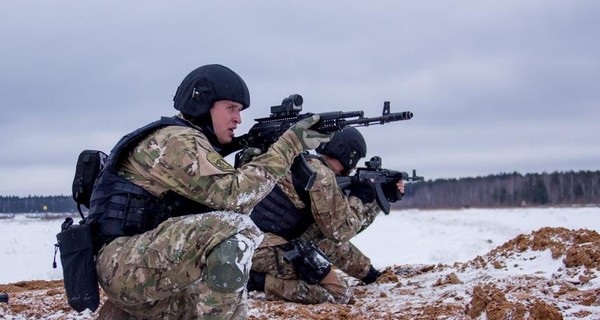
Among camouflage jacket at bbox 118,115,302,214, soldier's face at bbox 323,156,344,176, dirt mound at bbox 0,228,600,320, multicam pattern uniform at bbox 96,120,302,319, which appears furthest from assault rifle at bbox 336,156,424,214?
multicam pattern uniform at bbox 96,120,302,319

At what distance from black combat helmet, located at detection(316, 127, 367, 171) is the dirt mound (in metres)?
1.32

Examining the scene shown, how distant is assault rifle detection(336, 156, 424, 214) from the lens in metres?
6.60

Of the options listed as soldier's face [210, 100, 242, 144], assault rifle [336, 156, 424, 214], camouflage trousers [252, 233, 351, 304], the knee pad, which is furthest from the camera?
assault rifle [336, 156, 424, 214]

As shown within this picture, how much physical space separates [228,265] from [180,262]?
0.29m

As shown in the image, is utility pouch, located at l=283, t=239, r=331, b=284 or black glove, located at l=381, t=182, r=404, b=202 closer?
utility pouch, located at l=283, t=239, r=331, b=284

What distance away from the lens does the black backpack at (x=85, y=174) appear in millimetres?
3811

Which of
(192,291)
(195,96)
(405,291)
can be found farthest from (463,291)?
(195,96)

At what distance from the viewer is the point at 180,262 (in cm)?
344

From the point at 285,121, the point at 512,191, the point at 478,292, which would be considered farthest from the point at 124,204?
the point at 512,191

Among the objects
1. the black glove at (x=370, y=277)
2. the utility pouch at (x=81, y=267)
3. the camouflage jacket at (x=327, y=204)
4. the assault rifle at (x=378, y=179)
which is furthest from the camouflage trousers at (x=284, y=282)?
the utility pouch at (x=81, y=267)

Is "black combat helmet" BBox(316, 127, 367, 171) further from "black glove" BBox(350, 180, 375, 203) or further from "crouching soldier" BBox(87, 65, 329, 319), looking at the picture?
"crouching soldier" BBox(87, 65, 329, 319)

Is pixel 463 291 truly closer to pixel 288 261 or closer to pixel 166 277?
pixel 288 261

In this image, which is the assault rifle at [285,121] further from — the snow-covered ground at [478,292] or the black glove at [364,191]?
the black glove at [364,191]

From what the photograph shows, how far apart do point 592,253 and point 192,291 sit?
149 inches
